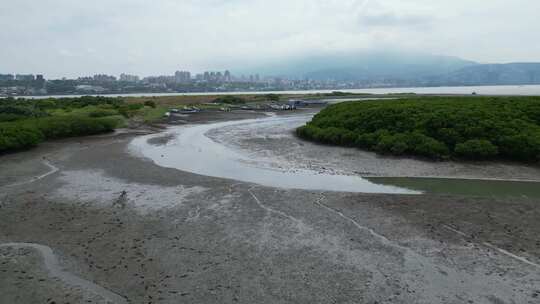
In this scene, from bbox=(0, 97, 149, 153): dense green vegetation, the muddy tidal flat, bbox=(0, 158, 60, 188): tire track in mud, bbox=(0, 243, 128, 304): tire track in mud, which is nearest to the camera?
bbox=(0, 243, 128, 304): tire track in mud

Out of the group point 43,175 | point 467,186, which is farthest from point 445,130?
point 43,175

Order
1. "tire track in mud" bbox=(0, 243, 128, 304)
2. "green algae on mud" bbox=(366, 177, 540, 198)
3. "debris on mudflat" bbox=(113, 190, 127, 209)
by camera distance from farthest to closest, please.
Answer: "green algae on mud" bbox=(366, 177, 540, 198) → "debris on mudflat" bbox=(113, 190, 127, 209) → "tire track in mud" bbox=(0, 243, 128, 304)

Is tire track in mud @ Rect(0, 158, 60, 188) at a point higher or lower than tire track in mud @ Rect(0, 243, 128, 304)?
higher

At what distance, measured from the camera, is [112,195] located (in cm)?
1598

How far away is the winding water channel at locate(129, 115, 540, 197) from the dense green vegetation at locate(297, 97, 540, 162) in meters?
4.24

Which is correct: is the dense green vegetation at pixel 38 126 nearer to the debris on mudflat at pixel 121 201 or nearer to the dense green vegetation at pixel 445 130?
the debris on mudflat at pixel 121 201

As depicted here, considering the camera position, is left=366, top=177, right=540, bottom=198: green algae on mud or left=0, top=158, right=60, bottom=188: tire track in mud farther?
left=0, top=158, right=60, bottom=188: tire track in mud

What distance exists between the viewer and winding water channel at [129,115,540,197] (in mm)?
16984

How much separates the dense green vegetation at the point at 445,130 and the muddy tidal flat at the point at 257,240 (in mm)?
2773

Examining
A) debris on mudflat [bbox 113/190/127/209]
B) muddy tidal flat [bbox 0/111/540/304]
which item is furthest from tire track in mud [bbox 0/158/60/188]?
debris on mudflat [bbox 113/190/127/209]

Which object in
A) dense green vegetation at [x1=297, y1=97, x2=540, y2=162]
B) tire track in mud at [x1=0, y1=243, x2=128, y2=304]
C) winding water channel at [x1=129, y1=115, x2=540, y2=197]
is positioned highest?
dense green vegetation at [x1=297, y1=97, x2=540, y2=162]

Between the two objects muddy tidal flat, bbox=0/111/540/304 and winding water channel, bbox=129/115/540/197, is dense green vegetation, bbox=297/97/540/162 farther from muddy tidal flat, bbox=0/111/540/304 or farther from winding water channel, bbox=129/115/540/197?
winding water channel, bbox=129/115/540/197

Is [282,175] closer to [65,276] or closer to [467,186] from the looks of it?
[467,186]

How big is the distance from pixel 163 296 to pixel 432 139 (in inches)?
806
